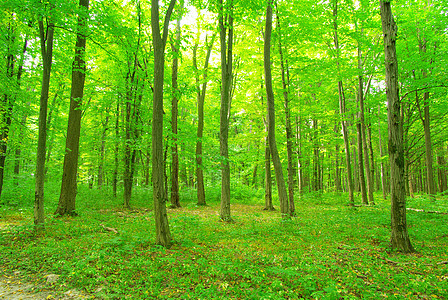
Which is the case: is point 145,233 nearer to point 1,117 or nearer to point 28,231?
point 28,231

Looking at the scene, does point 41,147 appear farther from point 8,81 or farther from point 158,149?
point 8,81

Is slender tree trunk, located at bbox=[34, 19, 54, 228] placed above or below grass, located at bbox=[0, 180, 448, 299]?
above

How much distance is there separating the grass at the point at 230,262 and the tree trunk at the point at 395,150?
1.52ft

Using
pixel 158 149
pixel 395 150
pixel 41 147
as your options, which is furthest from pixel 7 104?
pixel 395 150

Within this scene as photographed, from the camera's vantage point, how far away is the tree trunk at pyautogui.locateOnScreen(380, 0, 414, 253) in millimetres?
5352

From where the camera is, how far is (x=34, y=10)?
5.41 metres

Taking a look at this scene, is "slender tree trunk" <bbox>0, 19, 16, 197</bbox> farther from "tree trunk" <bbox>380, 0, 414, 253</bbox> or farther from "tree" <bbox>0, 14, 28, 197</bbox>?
"tree trunk" <bbox>380, 0, 414, 253</bbox>

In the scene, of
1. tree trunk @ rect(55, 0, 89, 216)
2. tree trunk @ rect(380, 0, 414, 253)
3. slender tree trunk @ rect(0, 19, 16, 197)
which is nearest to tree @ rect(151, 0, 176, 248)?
tree trunk @ rect(55, 0, 89, 216)

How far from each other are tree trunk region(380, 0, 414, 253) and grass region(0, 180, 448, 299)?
1.52 ft

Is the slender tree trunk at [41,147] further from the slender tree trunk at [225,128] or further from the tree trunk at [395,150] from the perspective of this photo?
the tree trunk at [395,150]

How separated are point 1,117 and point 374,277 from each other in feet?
46.2

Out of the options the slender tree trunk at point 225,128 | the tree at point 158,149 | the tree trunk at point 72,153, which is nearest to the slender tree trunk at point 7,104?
the tree trunk at point 72,153

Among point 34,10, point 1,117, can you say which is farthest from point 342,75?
point 1,117

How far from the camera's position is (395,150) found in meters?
5.40
